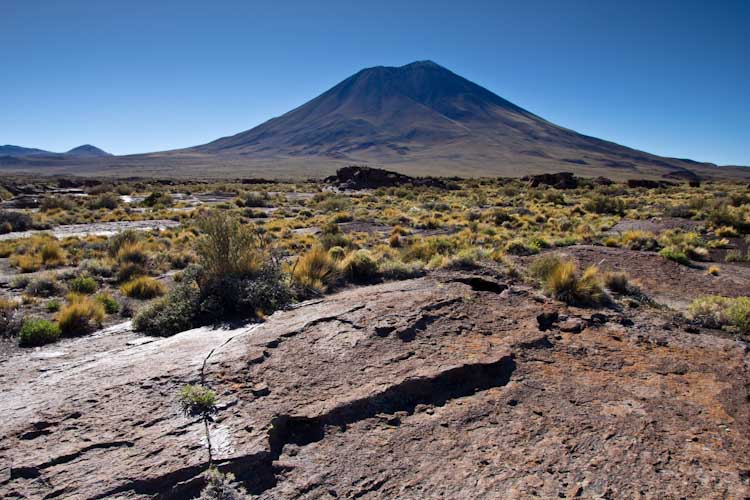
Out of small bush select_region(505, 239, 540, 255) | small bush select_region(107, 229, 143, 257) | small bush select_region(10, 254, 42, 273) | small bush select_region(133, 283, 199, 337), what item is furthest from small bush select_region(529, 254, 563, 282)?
small bush select_region(10, 254, 42, 273)

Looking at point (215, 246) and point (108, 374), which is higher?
point (215, 246)

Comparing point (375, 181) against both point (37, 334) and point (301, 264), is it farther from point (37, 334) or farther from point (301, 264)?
point (37, 334)

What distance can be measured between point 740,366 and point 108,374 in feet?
21.9

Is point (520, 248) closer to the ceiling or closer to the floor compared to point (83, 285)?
closer to the ceiling

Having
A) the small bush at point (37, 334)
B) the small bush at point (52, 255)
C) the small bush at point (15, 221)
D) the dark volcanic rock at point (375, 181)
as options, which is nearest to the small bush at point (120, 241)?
the small bush at point (52, 255)

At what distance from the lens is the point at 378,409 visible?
392 cm

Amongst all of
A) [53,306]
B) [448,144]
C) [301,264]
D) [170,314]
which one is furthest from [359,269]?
[448,144]

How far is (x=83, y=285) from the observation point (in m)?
9.12

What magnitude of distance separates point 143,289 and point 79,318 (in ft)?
7.35

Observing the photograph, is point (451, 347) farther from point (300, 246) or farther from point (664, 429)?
point (300, 246)

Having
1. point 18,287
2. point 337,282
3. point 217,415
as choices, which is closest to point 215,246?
point 337,282

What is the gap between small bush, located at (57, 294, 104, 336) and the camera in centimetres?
654

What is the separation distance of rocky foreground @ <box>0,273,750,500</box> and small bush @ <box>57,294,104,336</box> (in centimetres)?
99

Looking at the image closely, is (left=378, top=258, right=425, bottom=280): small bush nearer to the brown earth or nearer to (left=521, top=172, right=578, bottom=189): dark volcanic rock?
the brown earth
